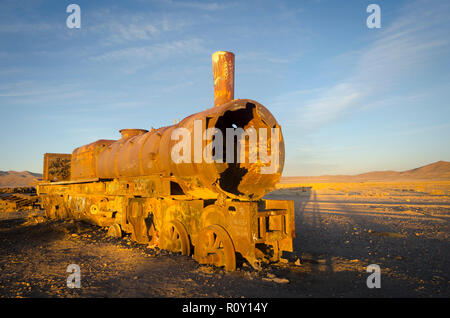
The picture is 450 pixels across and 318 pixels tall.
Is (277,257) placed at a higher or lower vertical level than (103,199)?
lower

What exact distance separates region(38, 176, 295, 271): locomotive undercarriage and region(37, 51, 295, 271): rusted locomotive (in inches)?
0.8

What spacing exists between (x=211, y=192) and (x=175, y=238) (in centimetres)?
176

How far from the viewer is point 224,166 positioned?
5.71 metres

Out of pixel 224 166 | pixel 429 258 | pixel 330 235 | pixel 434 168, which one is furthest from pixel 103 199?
pixel 434 168

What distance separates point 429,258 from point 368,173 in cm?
13980

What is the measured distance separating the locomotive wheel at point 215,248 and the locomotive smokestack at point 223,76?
9.20 feet

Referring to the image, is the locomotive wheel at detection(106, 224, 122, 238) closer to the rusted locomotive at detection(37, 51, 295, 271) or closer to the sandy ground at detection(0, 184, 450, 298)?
the rusted locomotive at detection(37, 51, 295, 271)

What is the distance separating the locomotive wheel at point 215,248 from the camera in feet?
17.3

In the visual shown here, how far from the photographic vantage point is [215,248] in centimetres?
561

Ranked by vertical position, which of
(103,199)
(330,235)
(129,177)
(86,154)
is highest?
(86,154)

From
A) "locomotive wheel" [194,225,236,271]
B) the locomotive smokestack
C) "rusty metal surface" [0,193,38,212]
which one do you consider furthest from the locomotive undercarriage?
"rusty metal surface" [0,193,38,212]

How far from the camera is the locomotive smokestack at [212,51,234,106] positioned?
6168mm

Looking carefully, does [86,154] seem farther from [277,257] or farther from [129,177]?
[277,257]

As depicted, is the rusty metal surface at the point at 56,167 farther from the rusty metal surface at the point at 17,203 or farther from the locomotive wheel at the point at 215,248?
the locomotive wheel at the point at 215,248
